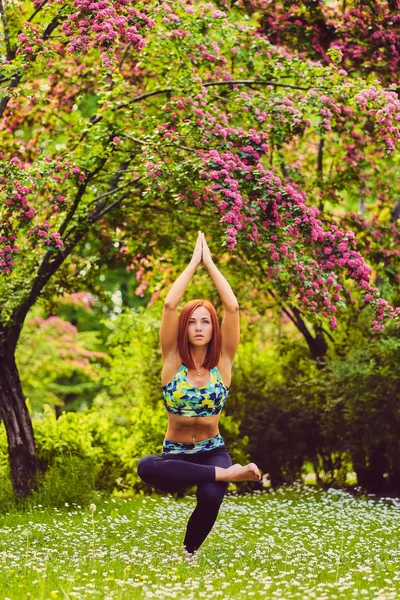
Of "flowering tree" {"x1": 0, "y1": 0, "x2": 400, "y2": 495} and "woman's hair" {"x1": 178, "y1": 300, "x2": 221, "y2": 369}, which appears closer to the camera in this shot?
"woman's hair" {"x1": 178, "y1": 300, "x2": 221, "y2": 369}

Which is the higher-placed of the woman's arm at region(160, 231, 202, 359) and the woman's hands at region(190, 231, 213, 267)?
the woman's hands at region(190, 231, 213, 267)

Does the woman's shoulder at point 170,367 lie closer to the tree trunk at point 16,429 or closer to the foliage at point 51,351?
the tree trunk at point 16,429

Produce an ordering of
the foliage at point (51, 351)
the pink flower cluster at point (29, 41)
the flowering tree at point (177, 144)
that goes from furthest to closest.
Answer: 1. the foliage at point (51, 351)
2. the flowering tree at point (177, 144)
3. the pink flower cluster at point (29, 41)

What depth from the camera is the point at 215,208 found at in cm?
846

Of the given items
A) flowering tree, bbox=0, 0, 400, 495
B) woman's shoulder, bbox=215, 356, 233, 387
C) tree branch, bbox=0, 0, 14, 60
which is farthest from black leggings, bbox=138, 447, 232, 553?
tree branch, bbox=0, 0, 14, 60

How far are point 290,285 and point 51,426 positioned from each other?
4.67m

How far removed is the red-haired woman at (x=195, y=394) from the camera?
5688 millimetres

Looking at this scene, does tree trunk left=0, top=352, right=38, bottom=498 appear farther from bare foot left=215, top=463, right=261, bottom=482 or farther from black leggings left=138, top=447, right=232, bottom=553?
bare foot left=215, top=463, right=261, bottom=482

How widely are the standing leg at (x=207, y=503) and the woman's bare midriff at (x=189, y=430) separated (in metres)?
0.14

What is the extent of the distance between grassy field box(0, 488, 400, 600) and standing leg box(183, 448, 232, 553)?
0.60ft

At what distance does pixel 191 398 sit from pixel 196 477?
53 cm

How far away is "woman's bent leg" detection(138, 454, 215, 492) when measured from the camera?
5578 mm

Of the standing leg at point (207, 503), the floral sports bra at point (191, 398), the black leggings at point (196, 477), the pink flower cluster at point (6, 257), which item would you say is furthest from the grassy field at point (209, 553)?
the pink flower cluster at point (6, 257)

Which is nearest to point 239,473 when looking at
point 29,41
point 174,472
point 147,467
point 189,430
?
point 174,472
